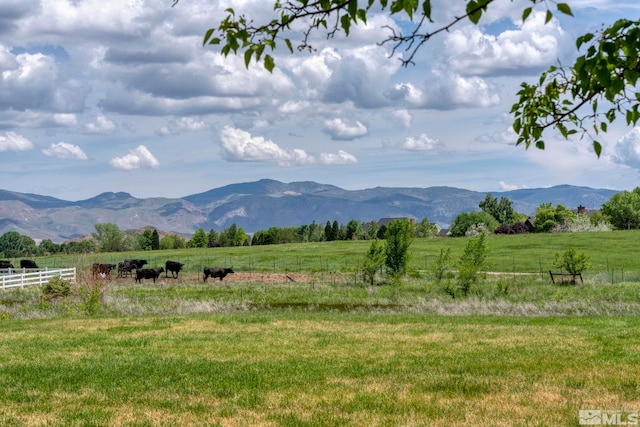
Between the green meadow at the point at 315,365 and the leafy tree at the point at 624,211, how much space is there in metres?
126

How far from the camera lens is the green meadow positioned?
376 inches

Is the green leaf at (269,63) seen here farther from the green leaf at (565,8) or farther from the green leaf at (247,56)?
the green leaf at (565,8)

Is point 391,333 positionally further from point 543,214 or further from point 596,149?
point 543,214

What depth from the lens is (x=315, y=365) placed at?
13812mm

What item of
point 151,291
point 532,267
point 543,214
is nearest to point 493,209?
point 543,214

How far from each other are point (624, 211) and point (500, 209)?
119ft

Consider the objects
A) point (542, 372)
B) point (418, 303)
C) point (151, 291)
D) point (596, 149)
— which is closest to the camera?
point (596, 149)

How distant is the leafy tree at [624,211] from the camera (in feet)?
486

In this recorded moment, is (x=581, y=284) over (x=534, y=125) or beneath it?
beneath

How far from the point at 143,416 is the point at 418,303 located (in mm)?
25906

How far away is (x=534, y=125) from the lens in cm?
731

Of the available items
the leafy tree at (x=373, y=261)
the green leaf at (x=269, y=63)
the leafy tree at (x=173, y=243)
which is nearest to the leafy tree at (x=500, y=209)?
the leafy tree at (x=173, y=243)

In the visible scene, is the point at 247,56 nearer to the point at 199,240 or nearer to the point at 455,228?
the point at 455,228

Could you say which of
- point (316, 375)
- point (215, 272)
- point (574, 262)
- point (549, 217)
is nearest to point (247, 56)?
point (316, 375)
